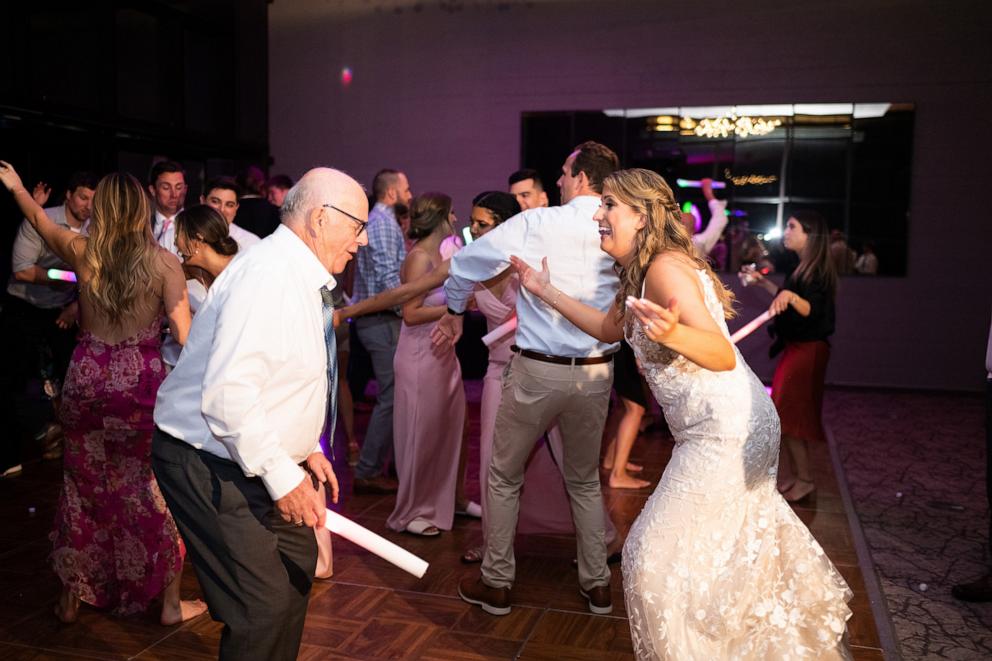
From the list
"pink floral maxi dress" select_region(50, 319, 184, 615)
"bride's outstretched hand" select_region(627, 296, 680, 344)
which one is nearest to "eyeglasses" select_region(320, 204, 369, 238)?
"bride's outstretched hand" select_region(627, 296, 680, 344)

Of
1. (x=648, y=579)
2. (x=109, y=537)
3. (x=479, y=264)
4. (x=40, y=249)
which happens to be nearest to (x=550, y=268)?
(x=479, y=264)

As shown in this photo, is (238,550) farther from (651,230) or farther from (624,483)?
(624,483)

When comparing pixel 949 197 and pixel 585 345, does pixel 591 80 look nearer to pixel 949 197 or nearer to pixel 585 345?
pixel 949 197

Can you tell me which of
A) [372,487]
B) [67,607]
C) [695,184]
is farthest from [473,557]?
[695,184]

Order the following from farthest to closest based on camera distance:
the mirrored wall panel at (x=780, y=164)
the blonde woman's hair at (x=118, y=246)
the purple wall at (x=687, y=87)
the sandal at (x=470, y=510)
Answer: the mirrored wall panel at (x=780, y=164) < the purple wall at (x=687, y=87) < the sandal at (x=470, y=510) < the blonde woman's hair at (x=118, y=246)

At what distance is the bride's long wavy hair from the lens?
7.99 ft

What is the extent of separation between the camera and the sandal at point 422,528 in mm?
4199

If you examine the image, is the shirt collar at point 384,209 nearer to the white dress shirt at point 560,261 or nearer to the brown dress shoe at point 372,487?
the brown dress shoe at point 372,487

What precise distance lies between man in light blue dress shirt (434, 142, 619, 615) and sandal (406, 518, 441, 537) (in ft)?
2.49

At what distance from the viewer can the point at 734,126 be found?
30.0ft

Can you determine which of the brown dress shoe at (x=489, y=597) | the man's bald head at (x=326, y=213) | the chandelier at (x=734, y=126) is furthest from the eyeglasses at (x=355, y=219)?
the chandelier at (x=734, y=126)

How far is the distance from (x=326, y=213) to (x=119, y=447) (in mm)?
1649

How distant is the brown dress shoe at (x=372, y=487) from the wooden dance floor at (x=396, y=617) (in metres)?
0.51

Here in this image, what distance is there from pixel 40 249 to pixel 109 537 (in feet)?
9.08
